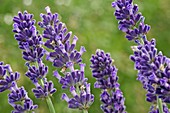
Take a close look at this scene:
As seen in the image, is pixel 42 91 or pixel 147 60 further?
pixel 42 91

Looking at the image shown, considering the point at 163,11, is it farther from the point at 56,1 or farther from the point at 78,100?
the point at 78,100

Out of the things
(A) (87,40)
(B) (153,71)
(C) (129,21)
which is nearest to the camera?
(B) (153,71)

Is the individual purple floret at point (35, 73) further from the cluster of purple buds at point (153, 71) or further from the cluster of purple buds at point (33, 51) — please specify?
the cluster of purple buds at point (153, 71)

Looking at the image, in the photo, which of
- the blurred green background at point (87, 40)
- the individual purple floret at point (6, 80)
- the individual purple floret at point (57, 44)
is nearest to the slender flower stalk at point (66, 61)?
the individual purple floret at point (57, 44)

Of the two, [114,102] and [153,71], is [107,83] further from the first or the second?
[153,71]

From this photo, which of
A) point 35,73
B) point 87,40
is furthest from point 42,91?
point 87,40

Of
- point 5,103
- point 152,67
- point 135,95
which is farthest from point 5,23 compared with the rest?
point 152,67

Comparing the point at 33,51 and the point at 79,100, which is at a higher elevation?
the point at 33,51
